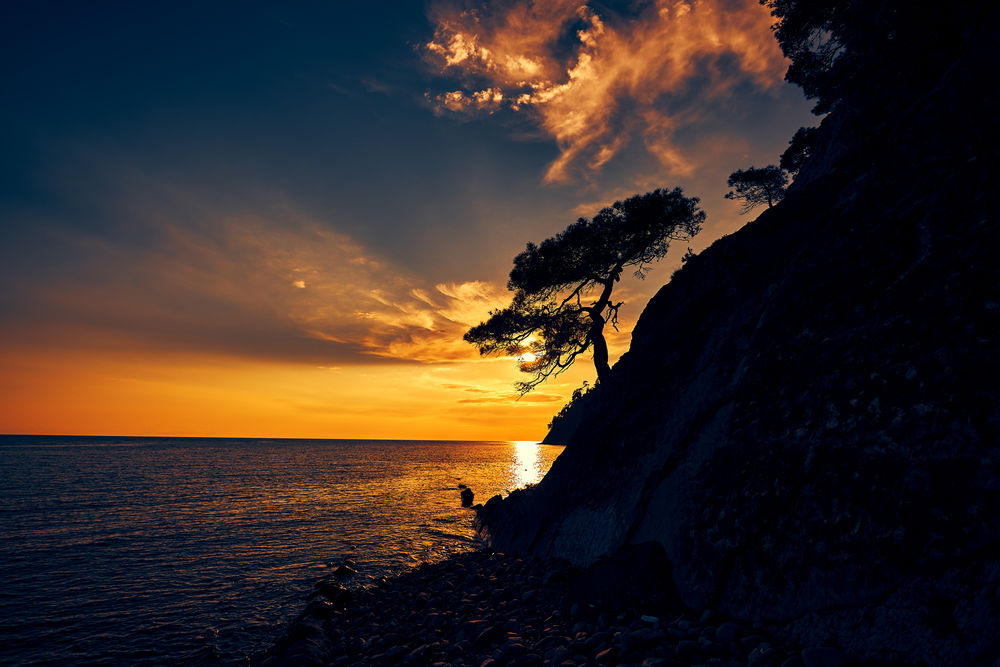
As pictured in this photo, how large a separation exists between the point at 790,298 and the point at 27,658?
20530mm

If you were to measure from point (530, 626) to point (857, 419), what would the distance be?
22.9ft

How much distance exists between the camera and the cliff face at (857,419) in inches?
170

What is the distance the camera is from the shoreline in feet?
17.6

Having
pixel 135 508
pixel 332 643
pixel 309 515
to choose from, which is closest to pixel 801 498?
pixel 332 643

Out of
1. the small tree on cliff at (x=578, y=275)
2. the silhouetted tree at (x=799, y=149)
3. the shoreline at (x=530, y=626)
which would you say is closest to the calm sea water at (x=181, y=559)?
the shoreline at (x=530, y=626)

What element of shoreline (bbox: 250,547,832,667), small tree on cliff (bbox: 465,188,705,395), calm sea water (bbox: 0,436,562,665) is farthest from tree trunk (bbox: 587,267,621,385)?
calm sea water (bbox: 0,436,562,665)

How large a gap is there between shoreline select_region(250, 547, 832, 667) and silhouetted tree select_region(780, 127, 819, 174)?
21.9m

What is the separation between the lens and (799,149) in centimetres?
2009

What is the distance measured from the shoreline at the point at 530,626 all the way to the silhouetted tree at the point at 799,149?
2185 cm

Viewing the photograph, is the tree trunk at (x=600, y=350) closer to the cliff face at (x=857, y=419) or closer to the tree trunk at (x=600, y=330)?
the tree trunk at (x=600, y=330)

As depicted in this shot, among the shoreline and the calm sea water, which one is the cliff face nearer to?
the shoreline

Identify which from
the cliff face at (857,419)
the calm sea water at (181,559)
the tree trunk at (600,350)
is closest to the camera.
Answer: the cliff face at (857,419)

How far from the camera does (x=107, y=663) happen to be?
9992mm

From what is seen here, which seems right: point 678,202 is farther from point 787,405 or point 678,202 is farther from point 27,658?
point 27,658
